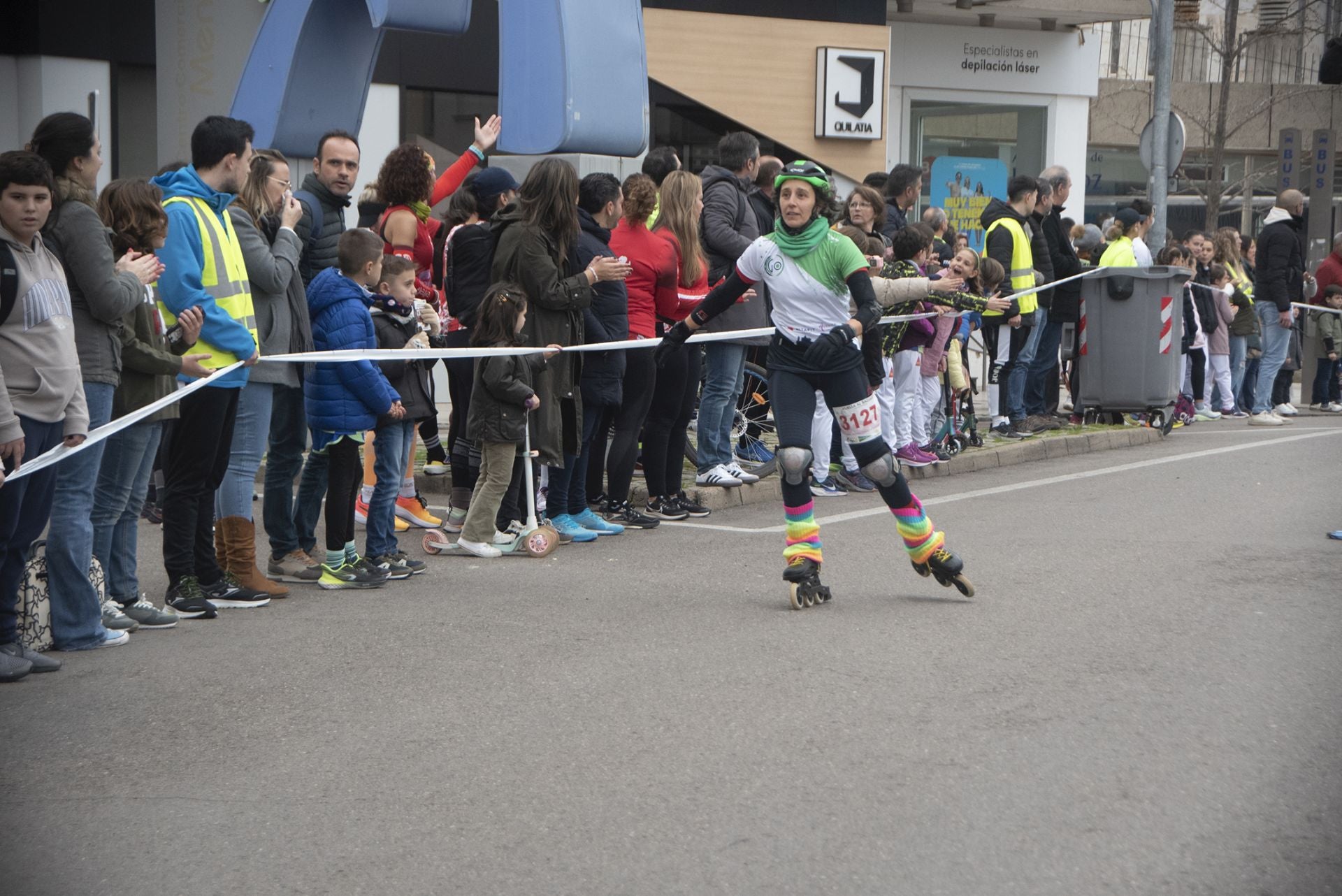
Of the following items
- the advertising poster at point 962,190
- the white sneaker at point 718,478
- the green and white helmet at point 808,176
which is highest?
the advertising poster at point 962,190

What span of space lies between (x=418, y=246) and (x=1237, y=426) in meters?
9.27

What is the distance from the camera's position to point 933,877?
13.1 feet

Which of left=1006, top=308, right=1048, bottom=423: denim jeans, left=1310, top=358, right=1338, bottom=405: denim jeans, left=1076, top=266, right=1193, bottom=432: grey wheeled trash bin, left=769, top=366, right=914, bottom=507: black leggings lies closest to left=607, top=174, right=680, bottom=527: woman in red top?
left=769, top=366, right=914, bottom=507: black leggings

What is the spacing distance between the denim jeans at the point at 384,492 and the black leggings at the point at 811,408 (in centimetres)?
192

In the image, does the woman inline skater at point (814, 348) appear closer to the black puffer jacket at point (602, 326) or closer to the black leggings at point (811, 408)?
the black leggings at point (811, 408)

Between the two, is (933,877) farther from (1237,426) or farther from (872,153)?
(872,153)

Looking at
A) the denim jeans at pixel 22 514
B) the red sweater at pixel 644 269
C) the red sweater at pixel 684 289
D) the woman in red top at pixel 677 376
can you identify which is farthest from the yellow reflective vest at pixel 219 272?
the red sweater at pixel 684 289

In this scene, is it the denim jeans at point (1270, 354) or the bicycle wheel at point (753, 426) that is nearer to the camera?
the bicycle wheel at point (753, 426)

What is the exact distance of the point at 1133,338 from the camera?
46.6 ft

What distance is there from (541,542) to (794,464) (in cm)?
184

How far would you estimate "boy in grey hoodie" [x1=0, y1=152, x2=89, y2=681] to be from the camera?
5781 mm

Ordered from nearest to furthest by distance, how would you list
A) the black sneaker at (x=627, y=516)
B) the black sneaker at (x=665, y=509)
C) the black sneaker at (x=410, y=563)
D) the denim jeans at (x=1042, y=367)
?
the black sneaker at (x=410, y=563)
the black sneaker at (x=627, y=516)
the black sneaker at (x=665, y=509)
the denim jeans at (x=1042, y=367)

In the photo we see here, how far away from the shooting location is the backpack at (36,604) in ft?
20.8

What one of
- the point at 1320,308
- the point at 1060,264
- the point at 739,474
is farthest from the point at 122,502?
the point at 1320,308
